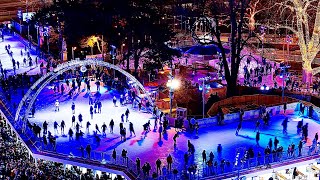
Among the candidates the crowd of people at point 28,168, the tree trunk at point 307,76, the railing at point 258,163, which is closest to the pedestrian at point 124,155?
the crowd of people at point 28,168

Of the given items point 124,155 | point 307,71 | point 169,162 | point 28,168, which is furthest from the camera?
point 307,71

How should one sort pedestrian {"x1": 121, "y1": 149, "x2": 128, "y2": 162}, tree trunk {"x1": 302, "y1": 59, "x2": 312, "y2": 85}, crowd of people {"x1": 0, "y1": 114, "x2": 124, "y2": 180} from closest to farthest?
1. pedestrian {"x1": 121, "y1": 149, "x2": 128, "y2": 162}
2. crowd of people {"x1": 0, "y1": 114, "x2": 124, "y2": 180}
3. tree trunk {"x1": 302, "y1": 59, "x2": 312, "y2": 85}

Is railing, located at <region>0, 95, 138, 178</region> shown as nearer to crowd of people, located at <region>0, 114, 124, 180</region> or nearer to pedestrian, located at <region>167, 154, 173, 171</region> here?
crowd of people, located at <region>0, 114, 124, 180</region>

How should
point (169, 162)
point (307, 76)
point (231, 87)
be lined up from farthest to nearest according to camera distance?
point (307, 76), point (231, 87), point (169, 162)

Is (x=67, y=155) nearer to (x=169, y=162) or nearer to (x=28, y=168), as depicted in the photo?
(x=28, y=168)

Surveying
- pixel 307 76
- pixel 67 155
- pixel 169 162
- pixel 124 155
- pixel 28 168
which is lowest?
pixel 28 168

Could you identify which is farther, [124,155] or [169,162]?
[124,155]

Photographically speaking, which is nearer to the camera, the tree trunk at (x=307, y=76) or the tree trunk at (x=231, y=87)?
the tree trunk at (x=231, y=87)

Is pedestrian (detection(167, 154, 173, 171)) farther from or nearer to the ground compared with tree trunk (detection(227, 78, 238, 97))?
nearer to the ground

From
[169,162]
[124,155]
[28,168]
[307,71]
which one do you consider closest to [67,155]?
[28,168]

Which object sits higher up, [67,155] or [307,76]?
[307,76]

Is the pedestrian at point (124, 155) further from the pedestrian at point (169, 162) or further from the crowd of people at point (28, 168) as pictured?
the pedestrian at point (169, 162)

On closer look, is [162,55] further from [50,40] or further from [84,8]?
[50,40]

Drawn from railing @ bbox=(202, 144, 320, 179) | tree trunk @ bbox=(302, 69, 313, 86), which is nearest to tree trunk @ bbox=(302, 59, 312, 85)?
tree trunk @ bbox=(302, 69, 313, 86)
